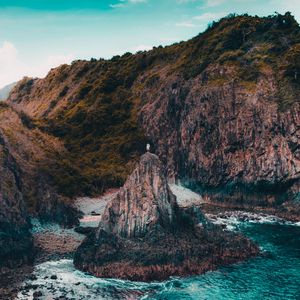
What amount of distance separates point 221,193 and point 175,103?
33012mm

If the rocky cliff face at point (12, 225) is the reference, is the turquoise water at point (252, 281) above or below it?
below

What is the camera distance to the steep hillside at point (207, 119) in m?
112

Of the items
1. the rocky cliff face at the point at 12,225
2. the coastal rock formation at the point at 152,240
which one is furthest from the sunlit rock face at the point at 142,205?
the rocky cliff face at the point at 12,225

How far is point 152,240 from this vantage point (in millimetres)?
→ 71375

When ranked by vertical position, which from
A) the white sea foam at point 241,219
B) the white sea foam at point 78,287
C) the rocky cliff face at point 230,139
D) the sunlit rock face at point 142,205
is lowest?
the white sea foam at point 78,287

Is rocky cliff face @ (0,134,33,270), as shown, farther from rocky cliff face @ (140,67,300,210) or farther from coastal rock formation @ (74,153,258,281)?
rocky cliff face @ (140,67,300,210)

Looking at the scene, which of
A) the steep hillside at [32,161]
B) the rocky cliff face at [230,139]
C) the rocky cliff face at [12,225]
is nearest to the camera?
the rocky cliff face at [12,225]

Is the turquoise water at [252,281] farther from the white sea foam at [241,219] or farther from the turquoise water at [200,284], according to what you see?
the white sea foam at [241,219]

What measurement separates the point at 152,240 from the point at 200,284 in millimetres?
10192

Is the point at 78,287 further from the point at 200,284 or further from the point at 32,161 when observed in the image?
the point at 32,161

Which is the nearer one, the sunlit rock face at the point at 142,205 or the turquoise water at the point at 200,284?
the turquoise water at the point at 200,284

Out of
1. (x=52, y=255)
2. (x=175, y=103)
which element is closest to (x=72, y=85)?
(x=175, y=103)

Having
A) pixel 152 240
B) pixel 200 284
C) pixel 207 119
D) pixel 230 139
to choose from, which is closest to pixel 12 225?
pixel 152 240

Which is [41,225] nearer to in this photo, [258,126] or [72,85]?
[258,126]
